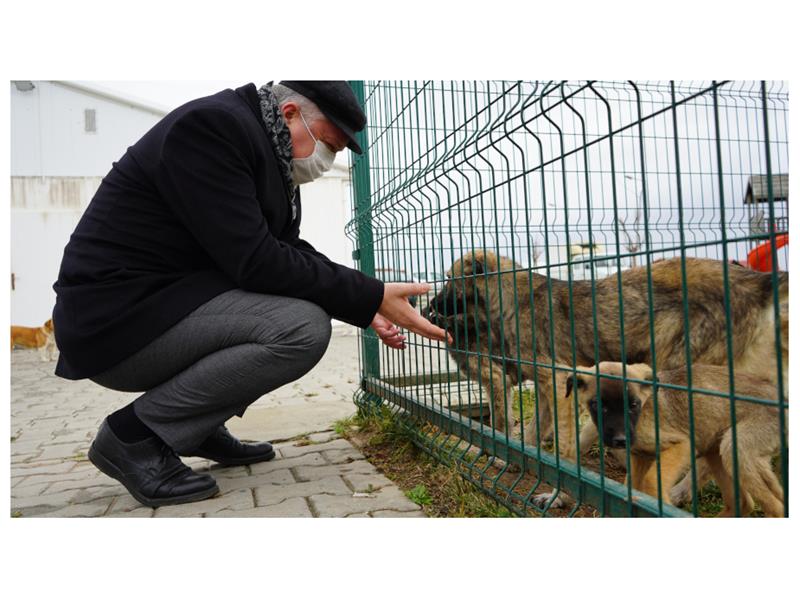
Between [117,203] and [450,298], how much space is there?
2418mm

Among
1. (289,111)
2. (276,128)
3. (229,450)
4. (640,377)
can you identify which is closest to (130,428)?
(229,450)

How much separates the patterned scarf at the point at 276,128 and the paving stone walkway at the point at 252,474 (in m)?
1.66

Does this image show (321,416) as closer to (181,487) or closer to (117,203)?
(181,487)

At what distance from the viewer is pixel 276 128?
309 centimetres

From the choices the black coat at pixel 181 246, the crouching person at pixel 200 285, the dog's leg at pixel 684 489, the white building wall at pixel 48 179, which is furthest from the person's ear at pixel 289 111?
the white building wall at pixel 48 179

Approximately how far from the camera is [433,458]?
3.75m

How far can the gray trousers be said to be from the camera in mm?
3033

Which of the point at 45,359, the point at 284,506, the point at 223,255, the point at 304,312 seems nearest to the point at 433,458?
the point at 284,506

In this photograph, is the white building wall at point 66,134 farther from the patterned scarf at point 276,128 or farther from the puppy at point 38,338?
the patterned scarf at point 276,128

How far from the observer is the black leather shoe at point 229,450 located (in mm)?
A: 3873

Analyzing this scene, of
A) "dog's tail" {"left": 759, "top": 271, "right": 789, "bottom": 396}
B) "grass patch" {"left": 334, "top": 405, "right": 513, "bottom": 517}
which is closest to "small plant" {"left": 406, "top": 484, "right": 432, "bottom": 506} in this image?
"grass patch" {"left": 334, "top": 405, "right": 513, "bottom": 517}

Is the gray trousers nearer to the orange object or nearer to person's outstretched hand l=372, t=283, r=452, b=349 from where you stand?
person's outstretched hand l=372, t=283, r=452, b=349

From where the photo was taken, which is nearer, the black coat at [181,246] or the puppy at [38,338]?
the black coat at [181,246]

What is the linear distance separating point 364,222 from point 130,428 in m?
3.01
